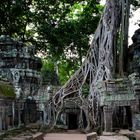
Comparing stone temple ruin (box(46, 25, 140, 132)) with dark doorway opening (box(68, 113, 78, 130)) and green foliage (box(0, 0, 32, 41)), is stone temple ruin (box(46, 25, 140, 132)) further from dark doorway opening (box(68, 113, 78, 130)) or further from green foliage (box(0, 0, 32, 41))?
green foliage (box(0, 0, 32, 41))

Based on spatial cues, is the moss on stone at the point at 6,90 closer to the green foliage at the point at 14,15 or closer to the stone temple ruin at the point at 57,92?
the stone temple ruin at the point at 57,92

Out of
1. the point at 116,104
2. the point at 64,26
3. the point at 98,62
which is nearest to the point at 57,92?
the point at 98,62

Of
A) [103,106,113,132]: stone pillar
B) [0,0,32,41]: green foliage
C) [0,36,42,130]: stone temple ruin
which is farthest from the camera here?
[0,0,32,41]: green foliage

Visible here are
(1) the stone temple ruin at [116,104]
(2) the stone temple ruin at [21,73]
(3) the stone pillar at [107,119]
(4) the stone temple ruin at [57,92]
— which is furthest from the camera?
(2) the stone temple ruin at [21,73]

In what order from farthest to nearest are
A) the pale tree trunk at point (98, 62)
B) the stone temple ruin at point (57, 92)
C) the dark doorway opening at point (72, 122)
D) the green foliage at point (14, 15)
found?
the green foliage at point (14, 15) → the dark doorway opening at point (72, 122) → the pale tree trunk at point (98, 62) → the stone temple ruin at point (57, 92)

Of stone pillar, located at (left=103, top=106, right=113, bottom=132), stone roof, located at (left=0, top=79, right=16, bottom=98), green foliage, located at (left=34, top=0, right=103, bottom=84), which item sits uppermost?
green foliage, located at (left=34, top=0, right=103, bottom=84)

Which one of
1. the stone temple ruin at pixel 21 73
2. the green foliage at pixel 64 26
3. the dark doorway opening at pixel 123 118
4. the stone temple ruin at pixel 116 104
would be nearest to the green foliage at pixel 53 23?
the green foliage at pixel 64 26

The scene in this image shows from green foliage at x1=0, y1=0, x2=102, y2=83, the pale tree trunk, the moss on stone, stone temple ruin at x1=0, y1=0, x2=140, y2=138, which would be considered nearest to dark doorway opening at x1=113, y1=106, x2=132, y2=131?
stone temple ruin at x1=0, y1=0, x2=140, y2=138

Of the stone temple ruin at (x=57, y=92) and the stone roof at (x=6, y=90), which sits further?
the stone temple ruin at (x=57, y=92)

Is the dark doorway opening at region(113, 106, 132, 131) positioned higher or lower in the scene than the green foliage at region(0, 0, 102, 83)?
lower

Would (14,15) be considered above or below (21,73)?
above

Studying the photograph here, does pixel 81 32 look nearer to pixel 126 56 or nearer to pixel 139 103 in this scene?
pixel 126 56

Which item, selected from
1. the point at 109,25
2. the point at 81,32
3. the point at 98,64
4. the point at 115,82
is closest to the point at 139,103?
the point at 115,82

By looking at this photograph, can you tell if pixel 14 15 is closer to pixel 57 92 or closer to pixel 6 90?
pixel 57 92
